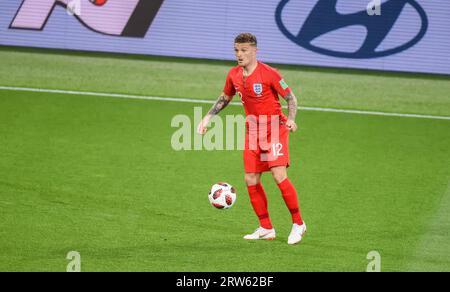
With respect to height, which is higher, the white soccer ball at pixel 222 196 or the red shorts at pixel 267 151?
the red shorts at pixel 267 151

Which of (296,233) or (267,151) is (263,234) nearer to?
(296,233)

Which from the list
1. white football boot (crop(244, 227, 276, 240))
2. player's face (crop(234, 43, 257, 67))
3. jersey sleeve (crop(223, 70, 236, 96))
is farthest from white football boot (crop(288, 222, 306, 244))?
player's face (crop(234, 43, 257, 67))

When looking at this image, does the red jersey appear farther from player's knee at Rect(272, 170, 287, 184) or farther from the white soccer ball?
the white soccer ball

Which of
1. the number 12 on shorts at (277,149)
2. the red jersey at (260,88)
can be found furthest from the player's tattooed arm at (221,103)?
the number 12 on shorts at (277,149)

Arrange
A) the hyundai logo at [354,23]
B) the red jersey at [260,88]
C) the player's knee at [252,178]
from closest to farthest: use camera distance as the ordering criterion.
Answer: the red jersey at [260,88] → the player's knee at [252,178] → the hyundai logo at [354,23]

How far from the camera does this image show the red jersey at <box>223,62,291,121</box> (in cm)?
941

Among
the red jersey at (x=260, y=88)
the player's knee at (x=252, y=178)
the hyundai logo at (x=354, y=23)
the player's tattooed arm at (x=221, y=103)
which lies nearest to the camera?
the red jersey at (x=260, y=88)

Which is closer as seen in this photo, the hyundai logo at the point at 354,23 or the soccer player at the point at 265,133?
the soccer player at the point at 265,133

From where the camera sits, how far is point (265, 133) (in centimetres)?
950

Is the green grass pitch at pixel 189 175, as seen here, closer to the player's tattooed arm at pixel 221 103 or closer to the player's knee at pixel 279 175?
the player's knee at pixel 279 175

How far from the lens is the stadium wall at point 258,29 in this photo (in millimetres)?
18156

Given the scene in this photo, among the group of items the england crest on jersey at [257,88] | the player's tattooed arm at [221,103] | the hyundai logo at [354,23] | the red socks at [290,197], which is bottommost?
the red socks at [290,197]

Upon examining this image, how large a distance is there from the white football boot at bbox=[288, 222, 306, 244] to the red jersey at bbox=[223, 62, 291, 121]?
3.80 ft
